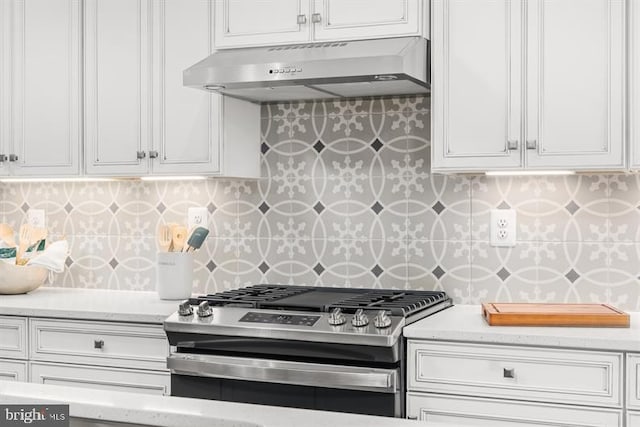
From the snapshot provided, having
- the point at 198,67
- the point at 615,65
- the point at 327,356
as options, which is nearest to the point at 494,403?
the point at 327,356

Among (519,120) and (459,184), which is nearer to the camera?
(519,120)

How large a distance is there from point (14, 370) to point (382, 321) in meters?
1.48

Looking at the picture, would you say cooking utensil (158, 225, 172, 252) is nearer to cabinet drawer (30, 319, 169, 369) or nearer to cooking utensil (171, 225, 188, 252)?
cooking utensil (171, 225, 188, 252)

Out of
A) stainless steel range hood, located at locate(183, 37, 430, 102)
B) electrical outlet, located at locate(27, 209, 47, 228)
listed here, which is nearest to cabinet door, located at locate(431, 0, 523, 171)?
stainless steel range hood, located at locate(183, 37, 430, 102)

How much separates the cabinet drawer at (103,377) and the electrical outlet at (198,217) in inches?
29.9

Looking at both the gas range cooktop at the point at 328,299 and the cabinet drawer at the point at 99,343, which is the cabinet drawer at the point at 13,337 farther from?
the gas range cooktop at the point at 328,299

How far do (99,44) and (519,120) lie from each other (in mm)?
1682

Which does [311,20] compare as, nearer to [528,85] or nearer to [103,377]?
[528,85]

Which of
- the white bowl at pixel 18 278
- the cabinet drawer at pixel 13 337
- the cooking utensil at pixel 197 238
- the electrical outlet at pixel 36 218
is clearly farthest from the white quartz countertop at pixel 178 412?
the electrical outlet at pixel 36 218

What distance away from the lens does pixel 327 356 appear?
8.13 feet

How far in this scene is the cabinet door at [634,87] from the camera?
2.55m

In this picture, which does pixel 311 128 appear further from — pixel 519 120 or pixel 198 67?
pixel 519 120

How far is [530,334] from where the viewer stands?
7.79ft

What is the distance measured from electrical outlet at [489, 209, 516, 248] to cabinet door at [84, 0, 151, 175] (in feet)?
4.44
